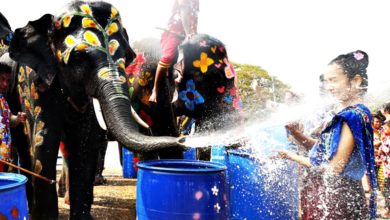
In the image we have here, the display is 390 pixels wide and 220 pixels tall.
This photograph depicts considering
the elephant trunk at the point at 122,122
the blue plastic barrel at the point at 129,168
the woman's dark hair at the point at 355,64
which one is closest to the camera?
the elephant trunk at the point at 122,122

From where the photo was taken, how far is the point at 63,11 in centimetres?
347

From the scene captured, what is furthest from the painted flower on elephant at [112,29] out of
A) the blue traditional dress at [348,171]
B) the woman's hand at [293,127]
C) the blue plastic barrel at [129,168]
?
the blue plastic barrel at [129,168]

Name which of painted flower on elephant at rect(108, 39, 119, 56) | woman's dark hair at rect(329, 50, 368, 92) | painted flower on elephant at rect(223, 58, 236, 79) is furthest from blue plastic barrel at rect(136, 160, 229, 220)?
Answer: painted flower on elephant at rect(223, 58, 236, 79)

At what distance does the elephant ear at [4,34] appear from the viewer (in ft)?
14.9

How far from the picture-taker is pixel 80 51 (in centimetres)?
329

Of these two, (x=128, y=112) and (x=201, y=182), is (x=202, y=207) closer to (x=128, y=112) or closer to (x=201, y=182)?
(x=201, y=182)

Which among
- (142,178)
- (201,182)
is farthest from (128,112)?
(201,182)

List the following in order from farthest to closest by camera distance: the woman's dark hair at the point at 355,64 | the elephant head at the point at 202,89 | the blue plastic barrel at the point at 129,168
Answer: the blue plastic barrel at the point at 129,168 < the elephant head at the point at 202,89 < the woman's dark hair at the point at 355,64

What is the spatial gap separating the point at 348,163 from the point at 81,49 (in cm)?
214

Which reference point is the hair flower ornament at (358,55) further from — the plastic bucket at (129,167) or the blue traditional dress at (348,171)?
the plastic bucket at (129,167)

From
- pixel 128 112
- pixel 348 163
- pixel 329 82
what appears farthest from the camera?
pixel 128 112

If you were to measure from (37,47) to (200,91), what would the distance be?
1.53 meters

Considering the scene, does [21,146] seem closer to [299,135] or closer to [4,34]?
[4,34]

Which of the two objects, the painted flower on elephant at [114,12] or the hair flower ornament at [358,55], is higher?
the painted flower on elephant at [114,12]
